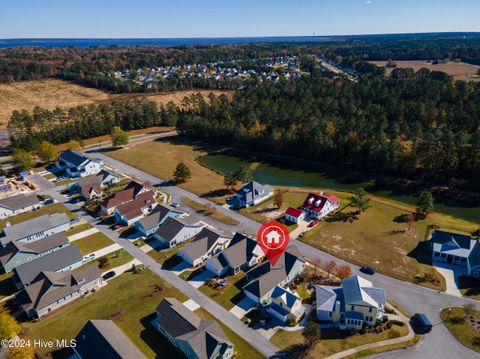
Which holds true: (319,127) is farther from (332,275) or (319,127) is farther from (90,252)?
(90,252)

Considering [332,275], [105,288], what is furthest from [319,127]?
[105,288]

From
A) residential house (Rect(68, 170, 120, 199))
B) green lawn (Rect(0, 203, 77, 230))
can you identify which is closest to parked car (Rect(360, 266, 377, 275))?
green lawn (Rect(0, 203, 77, 230))

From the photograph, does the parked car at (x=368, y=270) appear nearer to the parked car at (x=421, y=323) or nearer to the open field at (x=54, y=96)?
the parked car at (x=421, y=323)

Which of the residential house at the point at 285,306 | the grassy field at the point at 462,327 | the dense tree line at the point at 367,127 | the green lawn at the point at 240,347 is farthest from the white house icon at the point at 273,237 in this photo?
the dense tree line at the point at 367,127

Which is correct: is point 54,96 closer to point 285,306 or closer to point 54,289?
point 54,289

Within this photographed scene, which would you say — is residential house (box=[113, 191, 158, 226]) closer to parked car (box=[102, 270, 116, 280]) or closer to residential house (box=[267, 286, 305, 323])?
parked car (box=[102, 270, 116, 280])

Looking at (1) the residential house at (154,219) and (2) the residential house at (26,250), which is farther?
(1) the residential house at (154,219)

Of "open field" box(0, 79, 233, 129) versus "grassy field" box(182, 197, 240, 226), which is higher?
"open field" box(0, 79, 233, 129)
